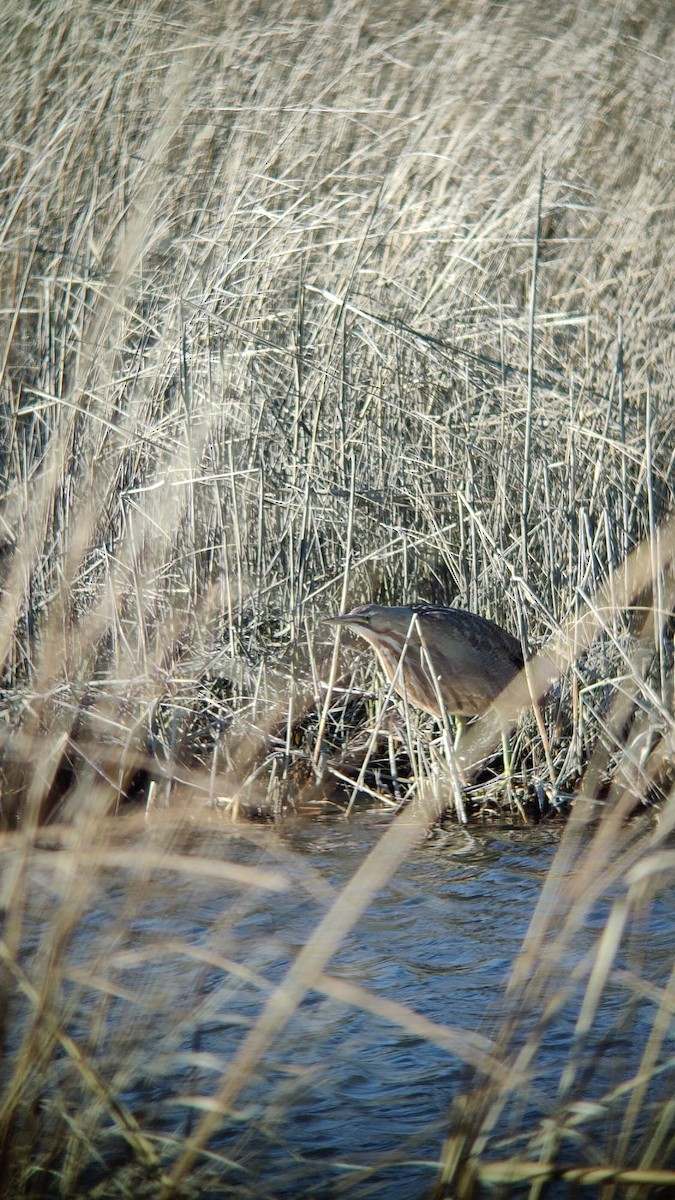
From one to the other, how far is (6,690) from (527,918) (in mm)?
1561

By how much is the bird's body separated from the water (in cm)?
38

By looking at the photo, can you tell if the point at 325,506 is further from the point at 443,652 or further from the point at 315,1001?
the point at 315,1001

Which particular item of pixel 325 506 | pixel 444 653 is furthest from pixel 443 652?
pixel 325 506

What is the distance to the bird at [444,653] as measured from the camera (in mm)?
3533

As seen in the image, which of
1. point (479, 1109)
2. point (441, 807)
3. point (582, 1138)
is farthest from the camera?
point (441, 807)

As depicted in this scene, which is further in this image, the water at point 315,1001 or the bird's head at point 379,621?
the bird's head at point 379,621

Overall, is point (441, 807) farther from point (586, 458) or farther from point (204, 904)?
point (586, 458)

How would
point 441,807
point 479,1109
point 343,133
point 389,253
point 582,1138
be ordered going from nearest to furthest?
point 479,1109 → point 582,1138 → point 441,807 → point 389,253 → point 343,133

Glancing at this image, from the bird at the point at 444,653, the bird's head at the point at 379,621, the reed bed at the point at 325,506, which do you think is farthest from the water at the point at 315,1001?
the bird's head at the point at 379,621

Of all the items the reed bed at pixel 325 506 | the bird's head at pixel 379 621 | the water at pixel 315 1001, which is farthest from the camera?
the reed bed at pixel 325 506

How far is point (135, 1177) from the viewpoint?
1.74 metres

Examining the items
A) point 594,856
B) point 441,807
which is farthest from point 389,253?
point 594,856

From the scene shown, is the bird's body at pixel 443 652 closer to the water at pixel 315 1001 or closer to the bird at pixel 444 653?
the bird at pixel 444 653

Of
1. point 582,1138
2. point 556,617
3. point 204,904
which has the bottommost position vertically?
point 204,904
